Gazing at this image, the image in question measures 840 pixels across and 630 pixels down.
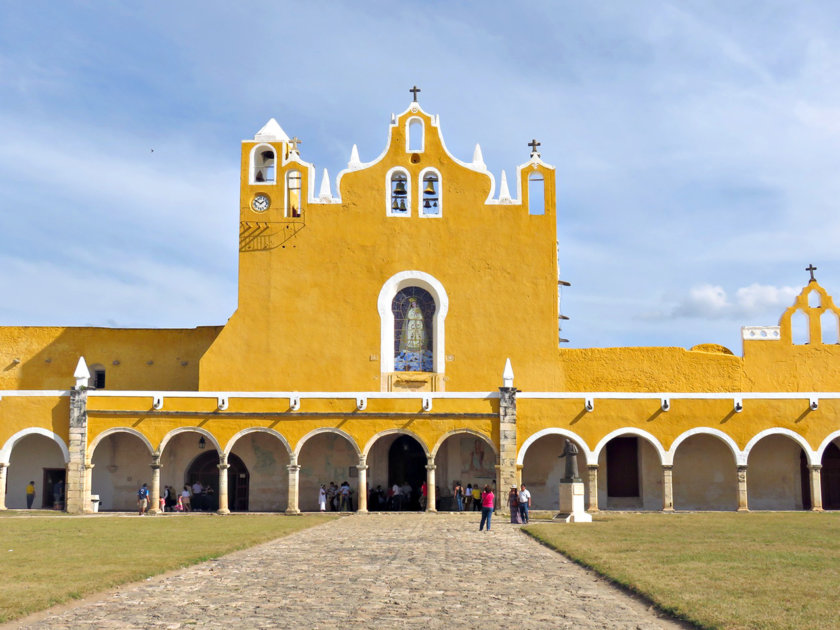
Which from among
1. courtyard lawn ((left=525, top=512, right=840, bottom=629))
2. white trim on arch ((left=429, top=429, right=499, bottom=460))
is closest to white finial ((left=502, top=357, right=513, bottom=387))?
white trim on arch ((left=429, top=429, right=499, bottom=460))

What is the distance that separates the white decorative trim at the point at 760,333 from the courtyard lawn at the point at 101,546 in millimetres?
14391

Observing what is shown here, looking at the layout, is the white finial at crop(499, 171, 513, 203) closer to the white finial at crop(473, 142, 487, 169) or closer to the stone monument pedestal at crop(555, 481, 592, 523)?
the white finial at crop(473, 142, 487, 169)

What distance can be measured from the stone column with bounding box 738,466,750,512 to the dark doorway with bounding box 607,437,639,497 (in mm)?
3018

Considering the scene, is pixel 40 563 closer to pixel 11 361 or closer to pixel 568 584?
pixel 568 584

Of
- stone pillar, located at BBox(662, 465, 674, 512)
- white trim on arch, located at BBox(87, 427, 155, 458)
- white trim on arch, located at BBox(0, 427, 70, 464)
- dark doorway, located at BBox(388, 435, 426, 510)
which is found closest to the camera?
white trim on arch, located at BBox(87, 427, 155, 458)

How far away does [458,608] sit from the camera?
1002 cm

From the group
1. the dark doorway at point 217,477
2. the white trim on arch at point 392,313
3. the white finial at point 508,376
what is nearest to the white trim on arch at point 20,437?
the dark doorway at point 217,477

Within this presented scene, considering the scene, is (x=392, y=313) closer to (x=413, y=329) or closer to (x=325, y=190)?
(x=413, y=329)

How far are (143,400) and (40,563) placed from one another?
13668 millimetres

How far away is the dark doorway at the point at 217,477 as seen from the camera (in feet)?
94.2

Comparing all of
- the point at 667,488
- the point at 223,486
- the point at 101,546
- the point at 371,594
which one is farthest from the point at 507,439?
the point at 371,594

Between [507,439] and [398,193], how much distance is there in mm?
8632

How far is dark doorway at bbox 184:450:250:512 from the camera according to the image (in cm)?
2870

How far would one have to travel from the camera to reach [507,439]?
2677 cm
